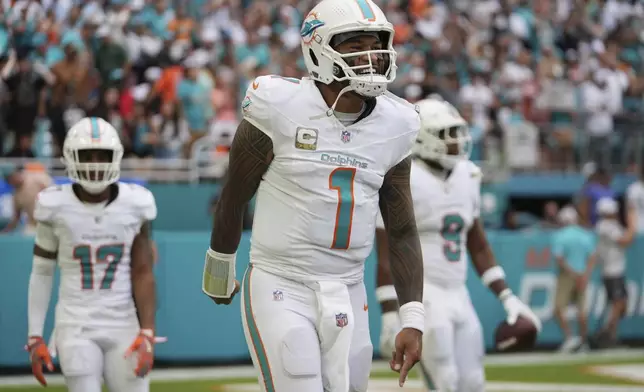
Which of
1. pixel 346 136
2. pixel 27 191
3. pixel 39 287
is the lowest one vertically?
pixel 27 191

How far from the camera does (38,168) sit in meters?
10.6

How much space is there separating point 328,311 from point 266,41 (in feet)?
35.5

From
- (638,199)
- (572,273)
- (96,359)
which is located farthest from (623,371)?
(96,359)

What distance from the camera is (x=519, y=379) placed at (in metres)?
9.83

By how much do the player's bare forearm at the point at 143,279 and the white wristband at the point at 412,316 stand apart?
5.73 feet

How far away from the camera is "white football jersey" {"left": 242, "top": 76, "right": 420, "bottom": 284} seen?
4.11 metres

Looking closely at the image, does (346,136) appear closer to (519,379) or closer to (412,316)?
(412,316)

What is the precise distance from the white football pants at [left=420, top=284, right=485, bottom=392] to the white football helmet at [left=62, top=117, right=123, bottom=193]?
5.73 feet

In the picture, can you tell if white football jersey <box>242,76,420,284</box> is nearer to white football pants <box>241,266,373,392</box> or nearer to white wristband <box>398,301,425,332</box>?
A: white football pants <box>241,266,373,392</box>

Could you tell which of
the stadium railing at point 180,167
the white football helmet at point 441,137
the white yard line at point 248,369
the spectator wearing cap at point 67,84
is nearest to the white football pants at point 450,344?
the white football helmet at point 441,137

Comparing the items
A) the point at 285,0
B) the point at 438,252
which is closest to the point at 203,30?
the point at 285,0

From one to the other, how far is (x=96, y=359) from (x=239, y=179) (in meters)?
1.73

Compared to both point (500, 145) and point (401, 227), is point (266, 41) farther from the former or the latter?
point (401, 227)

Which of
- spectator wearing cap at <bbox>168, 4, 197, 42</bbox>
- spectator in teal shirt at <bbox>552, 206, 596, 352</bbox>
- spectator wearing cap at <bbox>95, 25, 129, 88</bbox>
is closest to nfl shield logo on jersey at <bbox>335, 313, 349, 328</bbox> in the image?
spectator in teal shirt at <bbox>552, 206, 596, 352</bbox>
